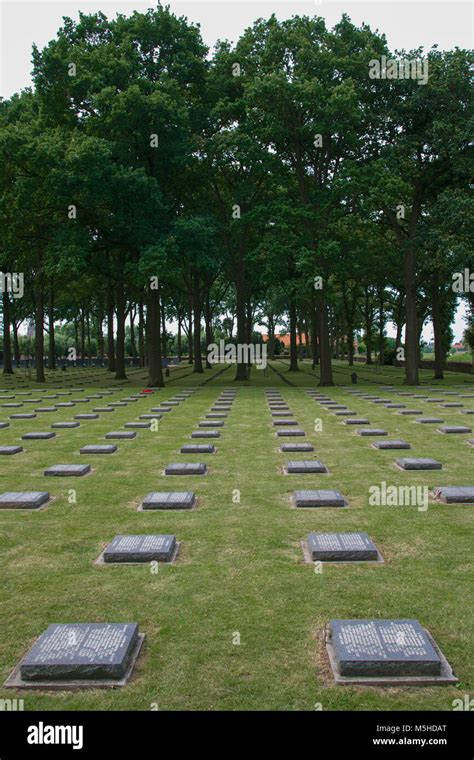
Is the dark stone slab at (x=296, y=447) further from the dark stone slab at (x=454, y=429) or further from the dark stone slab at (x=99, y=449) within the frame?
the dark stone slab at (x=454, y=429)

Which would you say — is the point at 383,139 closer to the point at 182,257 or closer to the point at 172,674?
the point at 182,257

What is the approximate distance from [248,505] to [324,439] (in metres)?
5.73

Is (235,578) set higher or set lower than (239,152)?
lower

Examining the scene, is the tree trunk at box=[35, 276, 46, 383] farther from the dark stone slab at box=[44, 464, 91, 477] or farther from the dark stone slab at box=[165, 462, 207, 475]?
the dark stone slab at box=[165, 462, 207, 475]

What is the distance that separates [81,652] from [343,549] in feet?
9.65

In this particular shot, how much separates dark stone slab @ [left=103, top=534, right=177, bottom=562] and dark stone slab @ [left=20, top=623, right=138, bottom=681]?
162 cm

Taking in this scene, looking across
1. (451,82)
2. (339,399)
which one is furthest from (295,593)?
(451,82)

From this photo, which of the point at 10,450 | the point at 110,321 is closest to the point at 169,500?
the point at 10,450

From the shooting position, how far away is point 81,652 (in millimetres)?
4242

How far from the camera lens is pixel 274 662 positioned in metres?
4.25

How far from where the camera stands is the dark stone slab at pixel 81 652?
Answer: 161 inches

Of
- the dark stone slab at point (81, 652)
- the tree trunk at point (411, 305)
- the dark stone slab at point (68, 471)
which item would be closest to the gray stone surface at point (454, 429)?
the dark stone slab at point (68, 471)

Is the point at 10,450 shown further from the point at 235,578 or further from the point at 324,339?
the point at 324,339

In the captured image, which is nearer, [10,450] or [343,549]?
[343,549]
